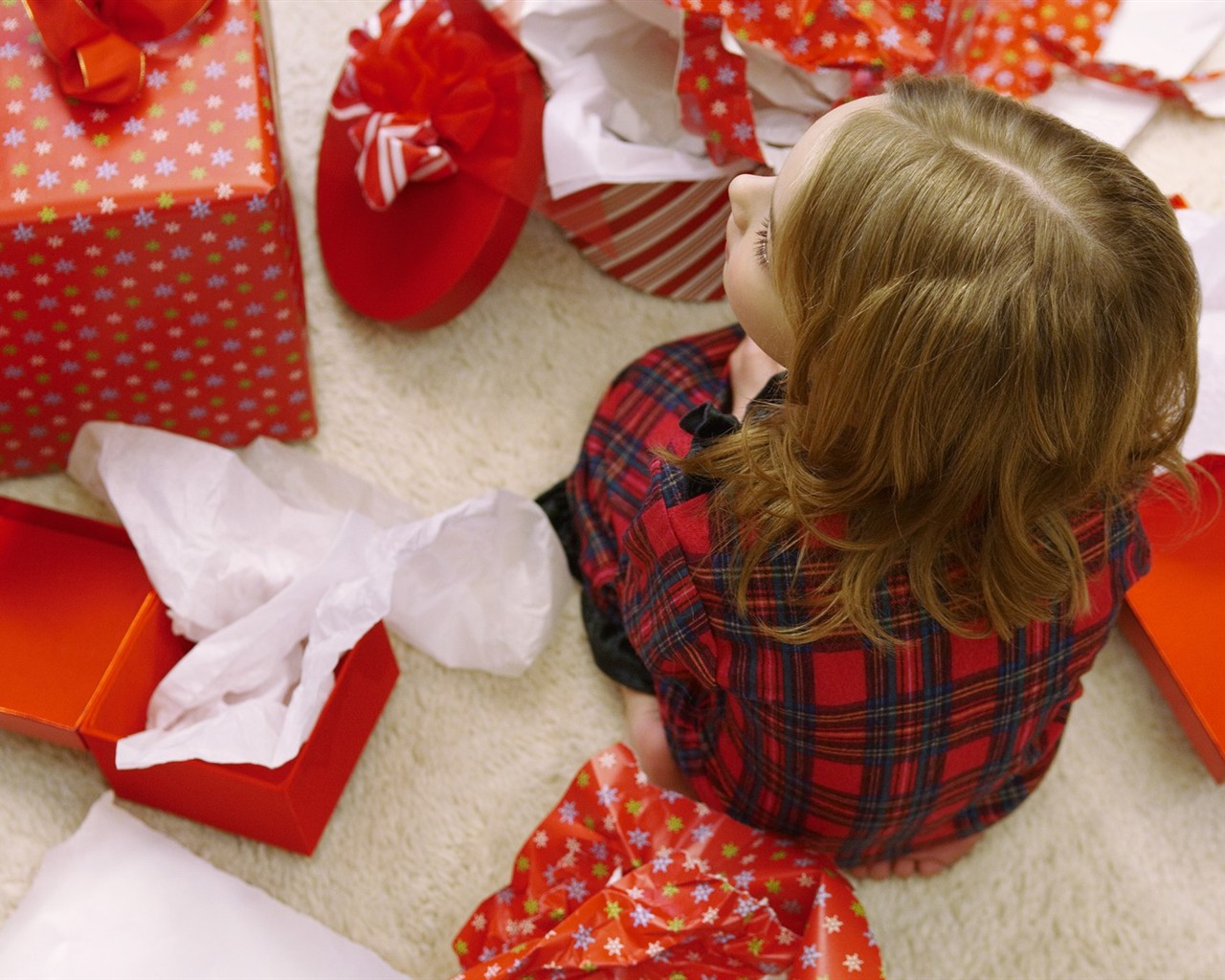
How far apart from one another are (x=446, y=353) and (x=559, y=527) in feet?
0.65

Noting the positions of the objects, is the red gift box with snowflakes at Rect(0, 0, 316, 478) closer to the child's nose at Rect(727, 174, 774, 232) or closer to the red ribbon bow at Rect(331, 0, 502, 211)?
the red ribbon bow at Rect(331, 0, 502, 211)

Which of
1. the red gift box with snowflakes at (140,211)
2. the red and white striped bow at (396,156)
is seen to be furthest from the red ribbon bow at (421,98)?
the red gift box with snowflakes at (140,211)

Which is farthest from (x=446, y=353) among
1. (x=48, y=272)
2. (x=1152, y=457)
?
(x=1152, y=457)

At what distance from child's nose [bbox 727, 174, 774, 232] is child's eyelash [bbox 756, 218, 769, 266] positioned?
0.6 inches

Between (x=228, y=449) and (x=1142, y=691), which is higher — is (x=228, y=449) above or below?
above

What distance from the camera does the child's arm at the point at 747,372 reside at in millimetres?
923

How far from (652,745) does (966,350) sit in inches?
18.0

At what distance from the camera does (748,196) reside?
0.69 metres

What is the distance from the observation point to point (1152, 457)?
2.25ft

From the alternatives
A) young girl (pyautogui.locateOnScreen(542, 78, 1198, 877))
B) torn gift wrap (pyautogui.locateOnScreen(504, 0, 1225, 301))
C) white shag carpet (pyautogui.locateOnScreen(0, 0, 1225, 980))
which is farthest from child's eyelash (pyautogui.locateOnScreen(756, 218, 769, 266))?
white shag carpet (pyautogui.locateOnScreen(0, 0, 1225, 980))

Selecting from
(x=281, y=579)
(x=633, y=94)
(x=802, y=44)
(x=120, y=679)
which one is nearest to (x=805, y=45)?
(x=802, y=44)

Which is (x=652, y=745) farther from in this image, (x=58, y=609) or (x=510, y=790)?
(x=58, y=609)

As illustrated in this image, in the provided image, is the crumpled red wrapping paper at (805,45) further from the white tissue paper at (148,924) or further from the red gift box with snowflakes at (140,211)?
the white tissue paper at (148,924)

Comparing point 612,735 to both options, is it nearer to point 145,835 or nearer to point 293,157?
point 145,835
